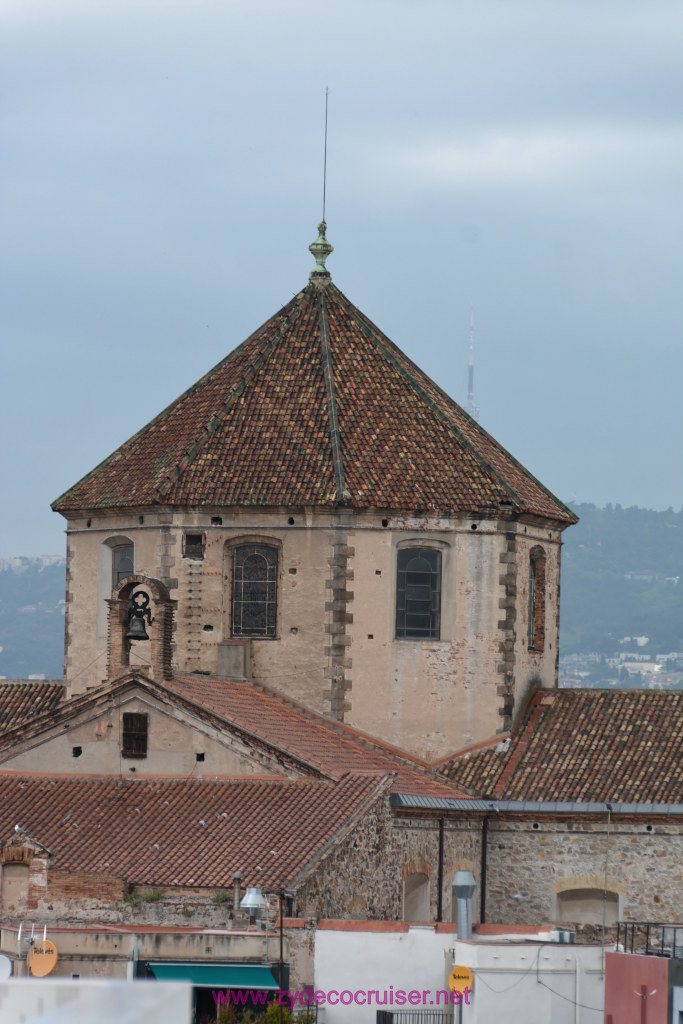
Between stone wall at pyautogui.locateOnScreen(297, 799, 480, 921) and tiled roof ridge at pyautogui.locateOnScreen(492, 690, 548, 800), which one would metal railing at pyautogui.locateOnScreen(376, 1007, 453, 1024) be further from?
tiled roof ridge at pyautogui.locateOnScreen(492, 690, 548, 800)

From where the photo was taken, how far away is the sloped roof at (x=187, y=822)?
3594cm

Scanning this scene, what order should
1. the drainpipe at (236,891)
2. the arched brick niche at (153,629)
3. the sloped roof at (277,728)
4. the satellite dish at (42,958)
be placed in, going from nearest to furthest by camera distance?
1. the satellite dish at (42,958)
2. the drainpipe at (236,891)
3. the sloped roof at (277,728)
4. the arched brick niche at (153,629)

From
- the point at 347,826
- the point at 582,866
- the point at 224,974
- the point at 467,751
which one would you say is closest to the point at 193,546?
the point at 467,751

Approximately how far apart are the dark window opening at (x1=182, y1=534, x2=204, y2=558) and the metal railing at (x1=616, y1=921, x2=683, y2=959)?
12003 mm

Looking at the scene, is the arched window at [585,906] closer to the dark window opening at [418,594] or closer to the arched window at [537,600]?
the dark window opening at [418,594]

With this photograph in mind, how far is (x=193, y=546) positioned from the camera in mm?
43844

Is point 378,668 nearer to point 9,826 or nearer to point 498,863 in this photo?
point 498,863

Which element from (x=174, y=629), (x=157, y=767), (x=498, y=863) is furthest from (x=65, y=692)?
(x=498, y=863)

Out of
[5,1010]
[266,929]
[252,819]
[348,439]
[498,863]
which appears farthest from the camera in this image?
[348,439]

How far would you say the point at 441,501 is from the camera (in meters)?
44.3

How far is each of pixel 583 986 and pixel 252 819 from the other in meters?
6.91

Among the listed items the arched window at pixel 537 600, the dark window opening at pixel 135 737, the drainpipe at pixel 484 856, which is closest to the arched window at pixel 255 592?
the dark window opening at pixel 135 737

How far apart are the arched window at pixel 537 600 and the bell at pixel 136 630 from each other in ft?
34.1

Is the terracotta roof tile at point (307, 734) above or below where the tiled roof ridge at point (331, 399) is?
below
